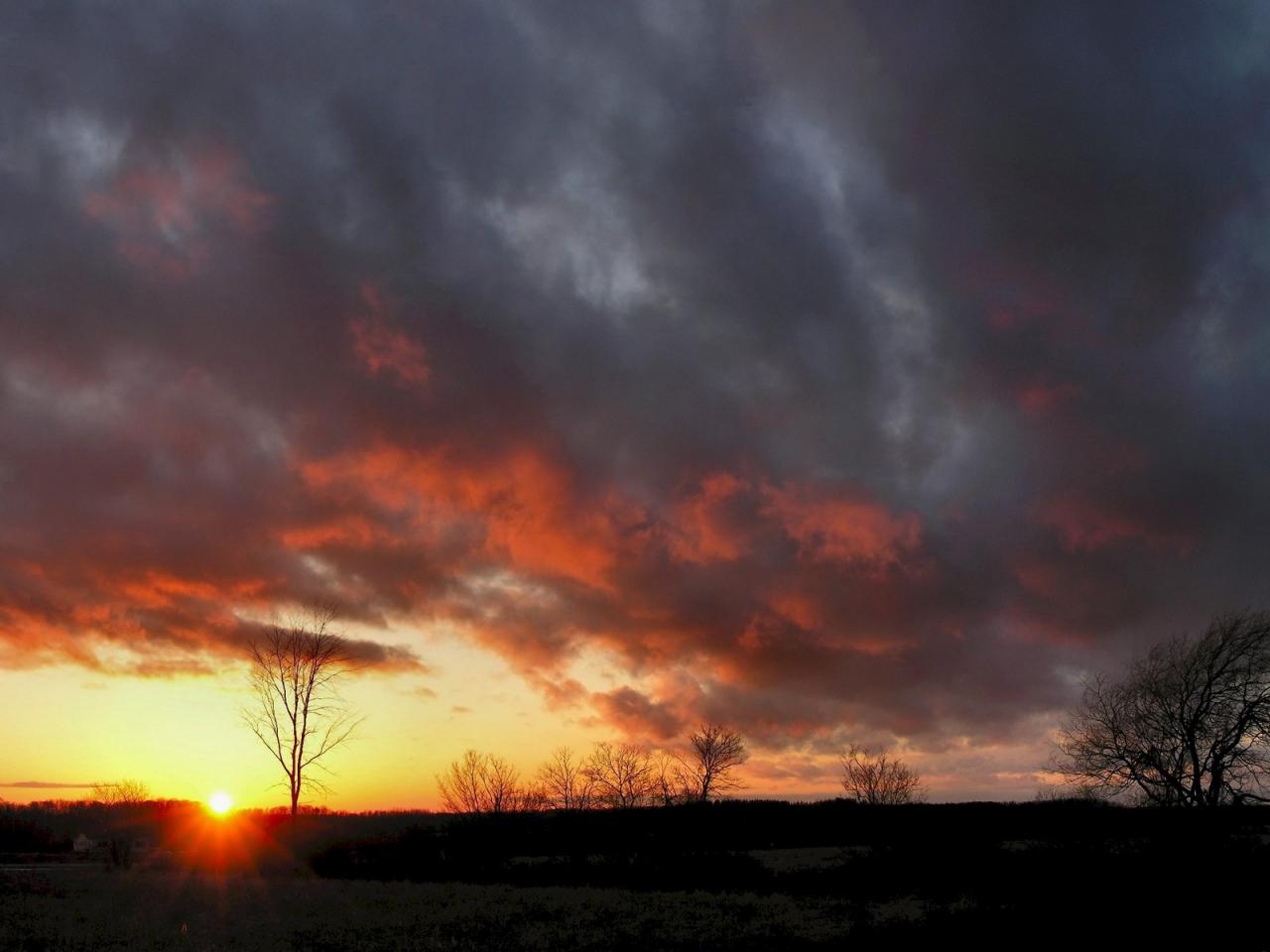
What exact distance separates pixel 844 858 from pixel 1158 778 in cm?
2707

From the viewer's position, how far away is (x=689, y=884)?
40375mm

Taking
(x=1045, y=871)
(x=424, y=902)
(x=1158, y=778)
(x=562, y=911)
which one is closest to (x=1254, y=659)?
(x=1158, y=778)

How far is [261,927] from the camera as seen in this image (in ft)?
92.7

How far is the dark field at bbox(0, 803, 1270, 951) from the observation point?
25062mm

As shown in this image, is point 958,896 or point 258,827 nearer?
point 958,896

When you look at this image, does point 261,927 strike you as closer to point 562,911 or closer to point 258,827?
point 562,911

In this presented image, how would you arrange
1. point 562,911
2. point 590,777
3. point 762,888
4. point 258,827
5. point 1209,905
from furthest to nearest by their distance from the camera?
point 590,777 → point 258,827 → point 762,888 → point 562,911 → point 1209,905

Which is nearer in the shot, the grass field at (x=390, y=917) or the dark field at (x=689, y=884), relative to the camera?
the dark field at (x=689, y=884)

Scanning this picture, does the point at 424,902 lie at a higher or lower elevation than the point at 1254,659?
lower

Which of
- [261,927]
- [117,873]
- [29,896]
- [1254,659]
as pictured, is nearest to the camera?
[261,927]

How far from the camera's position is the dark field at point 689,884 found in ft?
82.2

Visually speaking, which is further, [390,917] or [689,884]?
[689,884]

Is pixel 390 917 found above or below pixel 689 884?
above

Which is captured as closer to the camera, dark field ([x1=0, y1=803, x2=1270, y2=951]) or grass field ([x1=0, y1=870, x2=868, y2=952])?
dark field ([x1=0, y1=803, x2=1270, y2=951])
